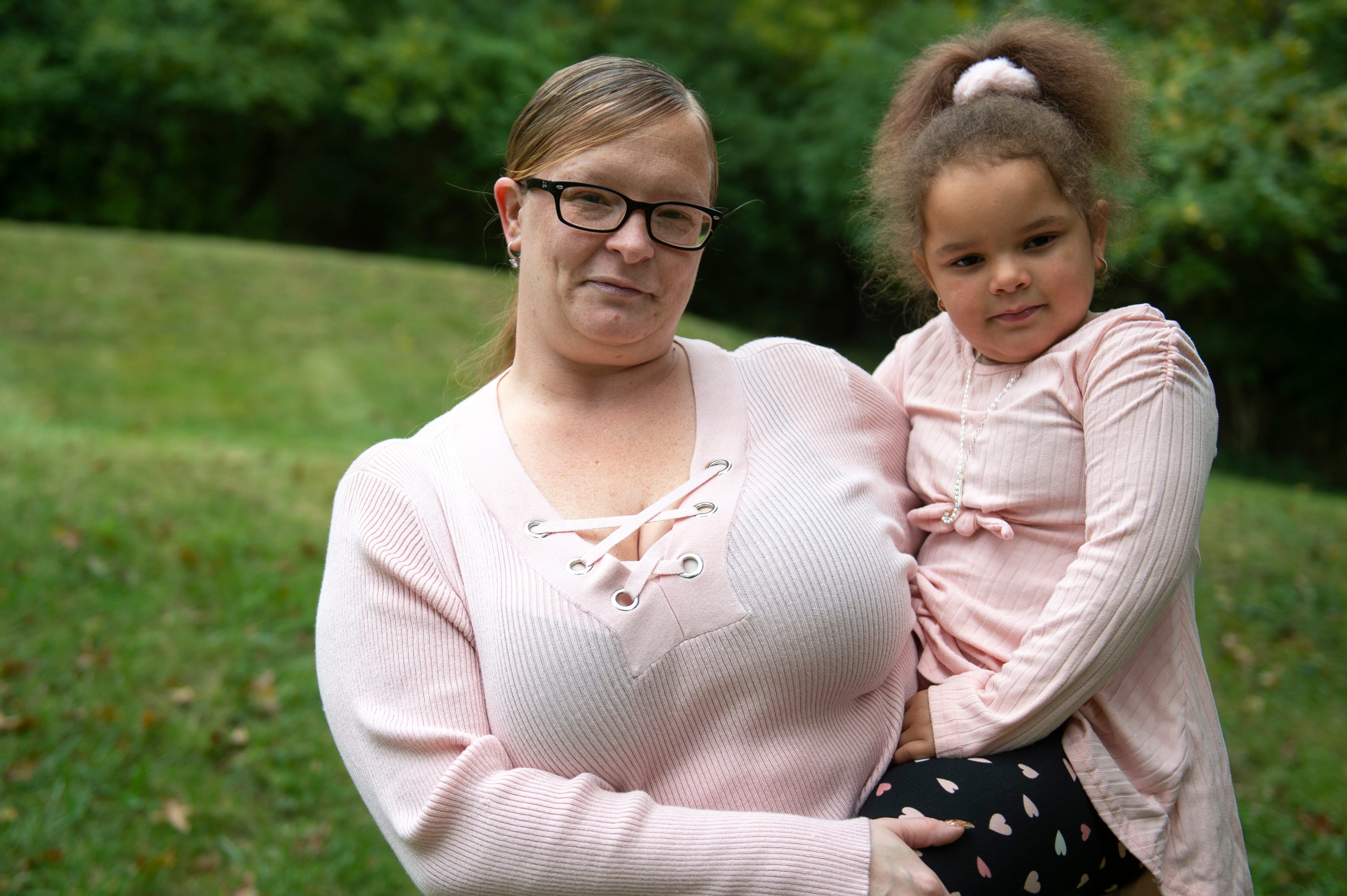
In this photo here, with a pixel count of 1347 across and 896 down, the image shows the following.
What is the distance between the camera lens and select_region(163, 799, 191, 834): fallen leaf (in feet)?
10.5

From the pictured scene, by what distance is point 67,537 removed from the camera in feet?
15.9

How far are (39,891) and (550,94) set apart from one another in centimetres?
268

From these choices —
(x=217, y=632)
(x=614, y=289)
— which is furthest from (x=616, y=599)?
(x=217, y=632)

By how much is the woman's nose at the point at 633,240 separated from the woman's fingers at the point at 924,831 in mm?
951

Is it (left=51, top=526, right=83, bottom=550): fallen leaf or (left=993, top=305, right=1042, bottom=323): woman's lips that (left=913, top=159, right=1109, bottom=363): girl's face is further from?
(left=51, top=526, right=83, bottom=550): fallen leaf

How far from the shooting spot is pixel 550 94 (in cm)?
175

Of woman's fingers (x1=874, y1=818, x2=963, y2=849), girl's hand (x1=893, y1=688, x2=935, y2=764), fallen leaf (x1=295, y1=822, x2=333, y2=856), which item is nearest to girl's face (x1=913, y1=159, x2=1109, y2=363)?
girl's hand (x1=893, y1=688, x2=935, y2=764)

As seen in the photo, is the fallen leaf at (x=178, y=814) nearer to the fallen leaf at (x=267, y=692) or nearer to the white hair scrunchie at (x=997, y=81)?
the fallen leaf at (x=267, y=692)

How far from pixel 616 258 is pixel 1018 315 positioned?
69 cm

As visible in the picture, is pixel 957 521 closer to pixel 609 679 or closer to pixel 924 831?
pixel 924 831

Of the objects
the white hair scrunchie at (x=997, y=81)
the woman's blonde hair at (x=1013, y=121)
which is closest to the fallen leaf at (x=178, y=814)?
the woman's blonde hair at (x=1013, y=121)

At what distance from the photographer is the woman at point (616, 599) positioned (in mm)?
1477

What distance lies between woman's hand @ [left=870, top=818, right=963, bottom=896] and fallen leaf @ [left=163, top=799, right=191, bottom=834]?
2.53 meters

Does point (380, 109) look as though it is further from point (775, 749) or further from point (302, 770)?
point (775, 749)
